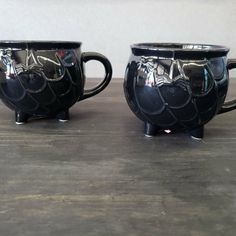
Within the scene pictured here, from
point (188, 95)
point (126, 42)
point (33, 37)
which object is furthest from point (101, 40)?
point (188, 95)

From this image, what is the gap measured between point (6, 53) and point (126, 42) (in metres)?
1.00

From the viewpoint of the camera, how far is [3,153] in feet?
1.43

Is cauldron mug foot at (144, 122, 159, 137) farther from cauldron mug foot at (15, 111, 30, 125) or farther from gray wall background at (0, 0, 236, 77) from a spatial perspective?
gray wall background at (0, 0, 236, 77)

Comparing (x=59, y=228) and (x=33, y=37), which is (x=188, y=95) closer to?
(x=59, y=228)

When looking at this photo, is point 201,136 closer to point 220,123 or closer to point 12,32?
point 220,123

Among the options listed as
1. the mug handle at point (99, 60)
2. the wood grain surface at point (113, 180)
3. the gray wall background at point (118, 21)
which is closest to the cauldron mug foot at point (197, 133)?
the wood grain surface at point (113, 180)

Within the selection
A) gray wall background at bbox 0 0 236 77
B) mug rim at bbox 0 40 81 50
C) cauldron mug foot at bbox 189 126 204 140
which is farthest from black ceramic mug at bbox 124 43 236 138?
gray wall background at bbox 0 0 236 77

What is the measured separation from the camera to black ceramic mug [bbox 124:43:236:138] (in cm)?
44

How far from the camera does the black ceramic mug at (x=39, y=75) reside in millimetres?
515

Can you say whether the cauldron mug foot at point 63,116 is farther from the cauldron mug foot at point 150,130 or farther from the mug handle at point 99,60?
the cauldron mug foot at point 150,130

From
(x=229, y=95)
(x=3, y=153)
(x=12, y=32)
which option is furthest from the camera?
(x=12, y=32)

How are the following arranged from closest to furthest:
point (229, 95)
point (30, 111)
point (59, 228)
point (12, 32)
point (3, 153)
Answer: point (59, 228) → point (3, 153) → point (30, 111) → point (229, 95) → point (12, 32)

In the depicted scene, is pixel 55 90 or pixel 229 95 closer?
pixel 55 90

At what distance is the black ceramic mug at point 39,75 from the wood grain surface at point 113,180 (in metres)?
0.04
